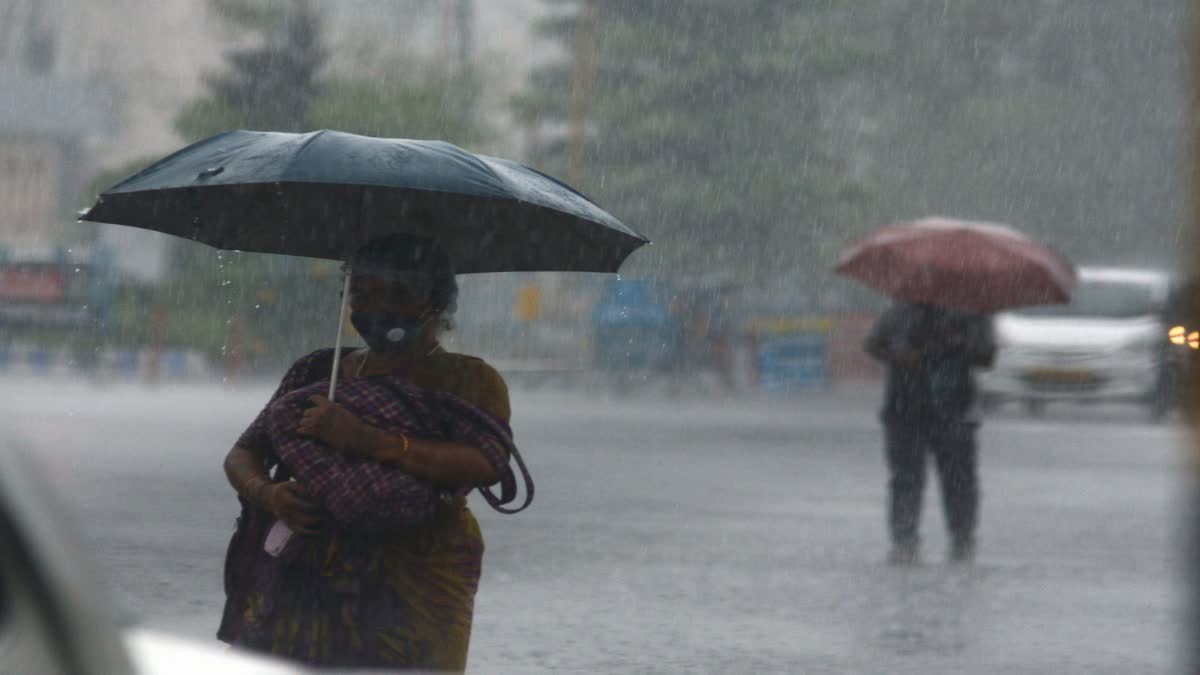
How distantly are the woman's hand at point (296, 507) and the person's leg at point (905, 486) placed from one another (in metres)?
7.08

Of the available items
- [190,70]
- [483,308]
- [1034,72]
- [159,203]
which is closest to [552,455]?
[159,203]

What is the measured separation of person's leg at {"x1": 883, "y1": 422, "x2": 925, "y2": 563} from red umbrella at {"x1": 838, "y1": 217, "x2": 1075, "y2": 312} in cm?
65

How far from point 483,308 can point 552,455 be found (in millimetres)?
25971

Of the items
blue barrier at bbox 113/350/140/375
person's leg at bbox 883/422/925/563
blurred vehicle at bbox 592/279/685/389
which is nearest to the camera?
person's leg at bbox 883/422/925/563

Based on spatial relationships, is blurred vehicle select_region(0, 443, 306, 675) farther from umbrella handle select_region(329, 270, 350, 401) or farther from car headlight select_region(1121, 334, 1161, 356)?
car headlight select_region(1121, 334, 1161, 356)

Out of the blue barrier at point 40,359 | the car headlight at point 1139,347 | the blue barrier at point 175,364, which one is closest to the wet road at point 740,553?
the car headlight at point 1139,347

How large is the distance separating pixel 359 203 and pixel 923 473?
699cm

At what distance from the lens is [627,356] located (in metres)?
31.6

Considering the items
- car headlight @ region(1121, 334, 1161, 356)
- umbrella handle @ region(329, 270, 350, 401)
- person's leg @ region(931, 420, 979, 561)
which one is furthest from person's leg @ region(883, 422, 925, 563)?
car headlight @ region(1121, 334, 1161, 356)

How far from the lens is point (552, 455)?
17828 millimetres

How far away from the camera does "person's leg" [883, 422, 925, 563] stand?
10.5 m

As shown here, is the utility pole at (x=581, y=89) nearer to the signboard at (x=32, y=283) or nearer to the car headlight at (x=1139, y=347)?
the signboard at (x=32, y=283)

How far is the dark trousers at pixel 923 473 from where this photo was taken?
1048cm

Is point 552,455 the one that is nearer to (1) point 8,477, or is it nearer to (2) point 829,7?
Result: (1) point 8,477
